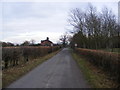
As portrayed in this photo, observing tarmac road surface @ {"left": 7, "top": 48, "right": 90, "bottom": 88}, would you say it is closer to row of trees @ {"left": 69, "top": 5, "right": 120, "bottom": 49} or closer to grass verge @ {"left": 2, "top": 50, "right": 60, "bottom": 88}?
grass verge @ {"left": 2, "top": 50, "right": 60, "bottom": 88}

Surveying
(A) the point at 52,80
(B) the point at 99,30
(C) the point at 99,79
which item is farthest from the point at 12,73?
(B) the point at 99,30

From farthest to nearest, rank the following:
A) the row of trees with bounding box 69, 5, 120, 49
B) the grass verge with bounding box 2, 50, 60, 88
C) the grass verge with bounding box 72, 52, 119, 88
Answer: the row of trees with bounding box 69, 5, 120, 49 < the grass verge with bounding box 2, 50, 60, 88 < the grass verge with bounding box 72, 52, 119, 88

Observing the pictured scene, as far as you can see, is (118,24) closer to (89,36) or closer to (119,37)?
(119,37)

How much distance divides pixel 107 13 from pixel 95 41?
32.1ft

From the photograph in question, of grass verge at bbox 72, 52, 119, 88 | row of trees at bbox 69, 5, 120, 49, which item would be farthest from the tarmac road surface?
row of trees at bbox 69, 5, 120, 49

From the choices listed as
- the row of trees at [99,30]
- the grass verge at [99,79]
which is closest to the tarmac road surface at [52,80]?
the grass verge at [99,79]

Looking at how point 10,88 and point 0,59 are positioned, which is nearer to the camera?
point 10,88

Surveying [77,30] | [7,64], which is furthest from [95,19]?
[7,64]

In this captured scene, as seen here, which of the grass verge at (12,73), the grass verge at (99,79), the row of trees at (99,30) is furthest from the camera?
the row of trees at (99,30)

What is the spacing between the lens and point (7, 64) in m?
15.9

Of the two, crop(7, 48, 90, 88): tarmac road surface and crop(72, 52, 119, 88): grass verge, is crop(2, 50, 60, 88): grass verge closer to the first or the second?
crop(7, 48, 90, 88): tarmac road surface

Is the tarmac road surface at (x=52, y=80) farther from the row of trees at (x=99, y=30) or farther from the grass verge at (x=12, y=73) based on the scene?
the row of trees at (x=99, y=30)

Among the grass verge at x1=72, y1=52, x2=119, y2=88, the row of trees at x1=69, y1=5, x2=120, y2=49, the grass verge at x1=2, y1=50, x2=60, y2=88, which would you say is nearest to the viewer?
the grass verge at x1=72, y1=52, x2=119, y2=88

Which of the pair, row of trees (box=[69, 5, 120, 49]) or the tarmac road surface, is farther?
row of trees (box=[69, 5, 120, 49])
